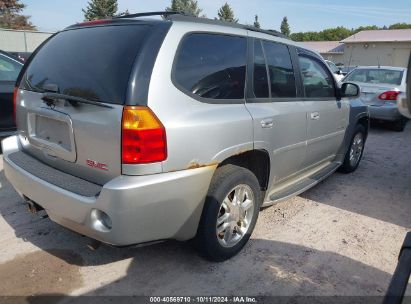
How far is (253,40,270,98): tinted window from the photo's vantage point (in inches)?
131

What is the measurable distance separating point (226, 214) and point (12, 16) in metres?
59.2

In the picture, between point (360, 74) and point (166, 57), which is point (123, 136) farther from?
point (360, 74)

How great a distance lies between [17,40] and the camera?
23609mm

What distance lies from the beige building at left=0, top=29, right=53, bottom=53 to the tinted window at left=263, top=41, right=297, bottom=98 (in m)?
22.7

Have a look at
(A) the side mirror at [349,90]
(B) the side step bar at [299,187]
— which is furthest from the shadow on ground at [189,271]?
(A) the side mirror at [349,90]

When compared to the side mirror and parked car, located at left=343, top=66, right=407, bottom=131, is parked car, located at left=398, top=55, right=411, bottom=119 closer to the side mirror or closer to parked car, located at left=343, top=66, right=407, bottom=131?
the side mirror

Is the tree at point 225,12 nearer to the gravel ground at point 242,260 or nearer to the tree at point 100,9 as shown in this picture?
the tree at point 100,9

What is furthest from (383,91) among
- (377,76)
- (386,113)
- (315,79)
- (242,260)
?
(242,260)

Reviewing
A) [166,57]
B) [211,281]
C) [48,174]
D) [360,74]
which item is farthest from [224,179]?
[360,74]

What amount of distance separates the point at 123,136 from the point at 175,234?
0.80 meters

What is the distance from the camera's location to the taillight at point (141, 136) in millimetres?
2381

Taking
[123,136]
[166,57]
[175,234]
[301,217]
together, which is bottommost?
[301,217]

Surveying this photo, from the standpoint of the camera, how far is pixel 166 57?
2.54 m

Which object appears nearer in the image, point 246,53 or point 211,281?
point 211,281
